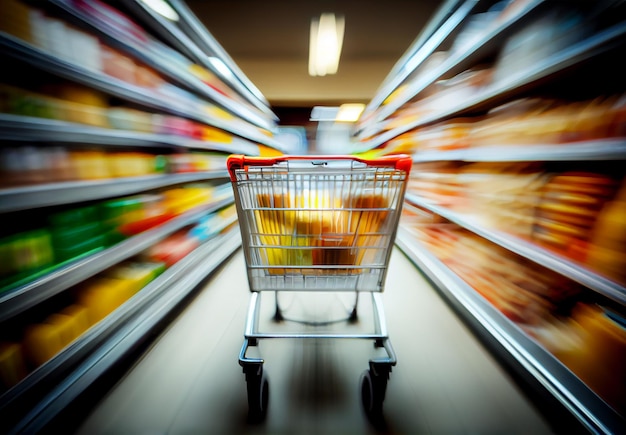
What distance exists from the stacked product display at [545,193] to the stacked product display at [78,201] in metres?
1.75

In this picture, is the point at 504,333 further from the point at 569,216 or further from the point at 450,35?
the point at 450,35

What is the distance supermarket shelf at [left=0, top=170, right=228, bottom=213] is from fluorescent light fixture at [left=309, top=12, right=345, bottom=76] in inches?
120

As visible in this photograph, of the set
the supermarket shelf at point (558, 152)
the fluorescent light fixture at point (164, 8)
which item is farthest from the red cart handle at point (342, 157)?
the fluorescent light fixture at point (164, 8)

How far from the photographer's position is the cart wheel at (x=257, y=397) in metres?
0.84

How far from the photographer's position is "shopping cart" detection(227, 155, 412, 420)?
2.63 ft

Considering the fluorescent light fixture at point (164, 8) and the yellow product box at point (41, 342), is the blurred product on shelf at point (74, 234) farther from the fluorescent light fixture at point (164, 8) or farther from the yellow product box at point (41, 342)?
the fluorescent light fixture at point (164, 8)

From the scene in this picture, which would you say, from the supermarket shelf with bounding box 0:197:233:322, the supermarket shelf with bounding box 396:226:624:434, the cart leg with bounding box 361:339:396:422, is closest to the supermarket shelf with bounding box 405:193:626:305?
the supermarket shelf with bounding box 396:226:624:434

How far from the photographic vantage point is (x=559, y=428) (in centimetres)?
85

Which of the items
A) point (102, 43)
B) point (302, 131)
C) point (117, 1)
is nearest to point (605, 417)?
point (102, 43)

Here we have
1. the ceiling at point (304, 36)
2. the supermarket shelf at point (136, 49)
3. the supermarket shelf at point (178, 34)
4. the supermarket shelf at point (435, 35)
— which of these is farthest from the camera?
the ceiling at point (304, 36)

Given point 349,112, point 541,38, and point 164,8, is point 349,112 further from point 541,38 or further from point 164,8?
point 541,38

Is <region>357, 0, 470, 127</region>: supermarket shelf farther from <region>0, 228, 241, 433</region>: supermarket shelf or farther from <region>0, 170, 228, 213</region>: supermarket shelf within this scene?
<region>0, 228, 241, 433</region>: supermarket shelf

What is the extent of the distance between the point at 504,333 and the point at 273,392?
108cm

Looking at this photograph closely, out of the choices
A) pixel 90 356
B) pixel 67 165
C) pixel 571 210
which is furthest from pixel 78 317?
pixel 571 210
